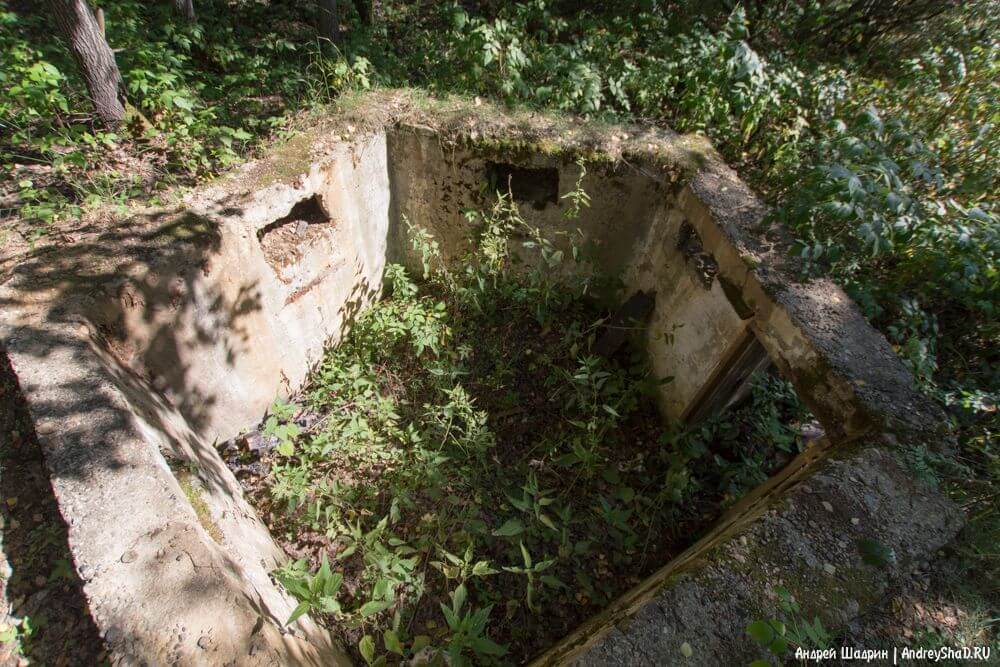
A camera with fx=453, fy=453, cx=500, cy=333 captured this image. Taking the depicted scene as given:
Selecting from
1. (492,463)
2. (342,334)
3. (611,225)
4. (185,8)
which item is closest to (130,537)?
(492,463)

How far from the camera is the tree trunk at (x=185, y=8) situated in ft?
17.3

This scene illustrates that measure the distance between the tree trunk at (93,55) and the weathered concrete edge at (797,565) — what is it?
521 cm

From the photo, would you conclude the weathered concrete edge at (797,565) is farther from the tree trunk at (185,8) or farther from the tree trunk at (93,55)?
the tree trunk at (185,8)

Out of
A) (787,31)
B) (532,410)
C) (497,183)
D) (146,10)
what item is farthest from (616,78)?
(146,10)

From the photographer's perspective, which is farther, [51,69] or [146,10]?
[146,10]

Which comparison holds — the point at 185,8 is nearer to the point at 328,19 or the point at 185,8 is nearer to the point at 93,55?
the point at 328,19

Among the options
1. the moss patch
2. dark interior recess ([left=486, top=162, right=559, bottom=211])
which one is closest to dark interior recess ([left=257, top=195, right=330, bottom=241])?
dark interior recess ([left=486, top=162, right=559, bottom=211])

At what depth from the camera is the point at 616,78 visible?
433 cm

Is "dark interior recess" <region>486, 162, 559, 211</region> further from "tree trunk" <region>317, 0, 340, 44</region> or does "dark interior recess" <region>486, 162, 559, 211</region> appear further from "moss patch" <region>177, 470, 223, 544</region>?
"moss patch" <region>177, 470, 223, 544</region>

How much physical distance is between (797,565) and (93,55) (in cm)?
574

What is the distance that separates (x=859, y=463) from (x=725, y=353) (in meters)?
1.13

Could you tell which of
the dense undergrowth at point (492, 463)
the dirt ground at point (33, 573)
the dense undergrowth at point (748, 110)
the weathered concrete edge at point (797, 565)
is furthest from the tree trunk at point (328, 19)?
the weathered concrete edge at point (797, 565)

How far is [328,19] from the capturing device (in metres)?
5.27

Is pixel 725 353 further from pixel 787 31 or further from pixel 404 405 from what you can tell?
pixel 787 31
